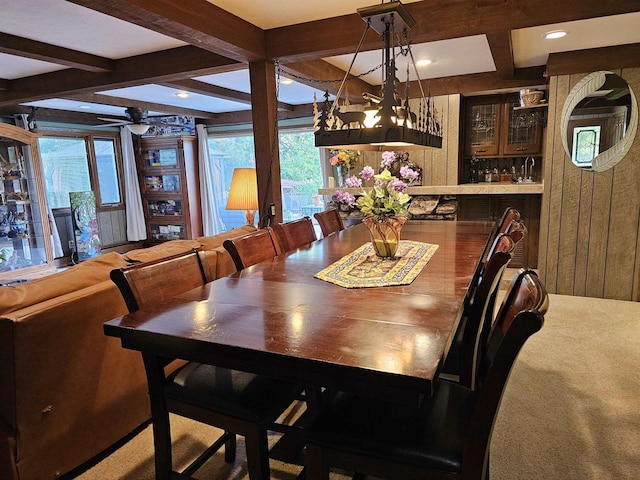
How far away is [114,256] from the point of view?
7.39 ft

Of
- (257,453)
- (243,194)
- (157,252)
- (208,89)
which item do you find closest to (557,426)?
(257,453)

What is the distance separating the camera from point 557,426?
217 cm

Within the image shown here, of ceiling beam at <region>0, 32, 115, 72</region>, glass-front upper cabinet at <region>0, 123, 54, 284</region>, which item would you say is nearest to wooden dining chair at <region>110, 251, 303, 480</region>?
ceiling beam at <region>0, 32, 115, 72</region>

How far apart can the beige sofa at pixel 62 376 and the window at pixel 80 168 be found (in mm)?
5334

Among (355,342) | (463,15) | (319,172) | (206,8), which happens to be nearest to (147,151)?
(319,172)

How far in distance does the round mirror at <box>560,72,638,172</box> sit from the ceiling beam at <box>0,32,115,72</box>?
4183 millimetres

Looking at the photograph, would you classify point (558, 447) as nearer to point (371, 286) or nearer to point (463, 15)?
point (371, 286)

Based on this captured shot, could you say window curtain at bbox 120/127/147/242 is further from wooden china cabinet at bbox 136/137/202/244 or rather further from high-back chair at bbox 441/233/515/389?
high-back chair at bbox 441/233/515/389

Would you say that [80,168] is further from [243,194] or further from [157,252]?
[157,252]

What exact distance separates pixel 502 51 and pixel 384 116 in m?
1.97

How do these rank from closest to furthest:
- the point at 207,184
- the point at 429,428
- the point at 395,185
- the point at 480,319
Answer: the point at 429,428, the point at 480,319, the point at 395,185, the point at 207,184

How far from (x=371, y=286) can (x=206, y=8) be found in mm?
1922

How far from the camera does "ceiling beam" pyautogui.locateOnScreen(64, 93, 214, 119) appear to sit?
4.99 m

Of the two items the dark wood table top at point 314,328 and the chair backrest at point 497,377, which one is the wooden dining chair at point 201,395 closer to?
the dark wood table top at point 314,328
